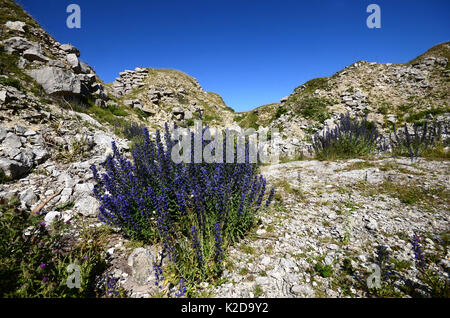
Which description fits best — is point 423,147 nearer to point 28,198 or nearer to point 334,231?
point 334,231

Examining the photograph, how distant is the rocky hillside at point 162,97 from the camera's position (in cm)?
2012

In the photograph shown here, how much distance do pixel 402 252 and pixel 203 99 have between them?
29.6 metres

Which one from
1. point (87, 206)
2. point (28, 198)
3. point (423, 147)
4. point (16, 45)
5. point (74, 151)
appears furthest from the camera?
point (16, 45)

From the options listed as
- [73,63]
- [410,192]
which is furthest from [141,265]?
[73,63]

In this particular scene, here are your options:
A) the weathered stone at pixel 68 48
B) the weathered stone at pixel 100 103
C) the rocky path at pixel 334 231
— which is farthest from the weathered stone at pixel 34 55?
the rocky path at pixel 334 231

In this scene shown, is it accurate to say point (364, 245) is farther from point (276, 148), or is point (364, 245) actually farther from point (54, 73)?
point (54, 73)

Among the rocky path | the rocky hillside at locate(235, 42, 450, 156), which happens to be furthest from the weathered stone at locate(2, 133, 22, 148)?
the rocky hillside at locate(235, 42, 450, 156)

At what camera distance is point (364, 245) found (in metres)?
2.92

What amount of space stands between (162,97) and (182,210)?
23.8m

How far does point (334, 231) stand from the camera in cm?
328

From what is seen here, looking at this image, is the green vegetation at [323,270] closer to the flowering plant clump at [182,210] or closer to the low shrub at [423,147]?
the flowering plant clump at [182,210]

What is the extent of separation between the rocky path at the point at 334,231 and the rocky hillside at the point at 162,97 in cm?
1697
